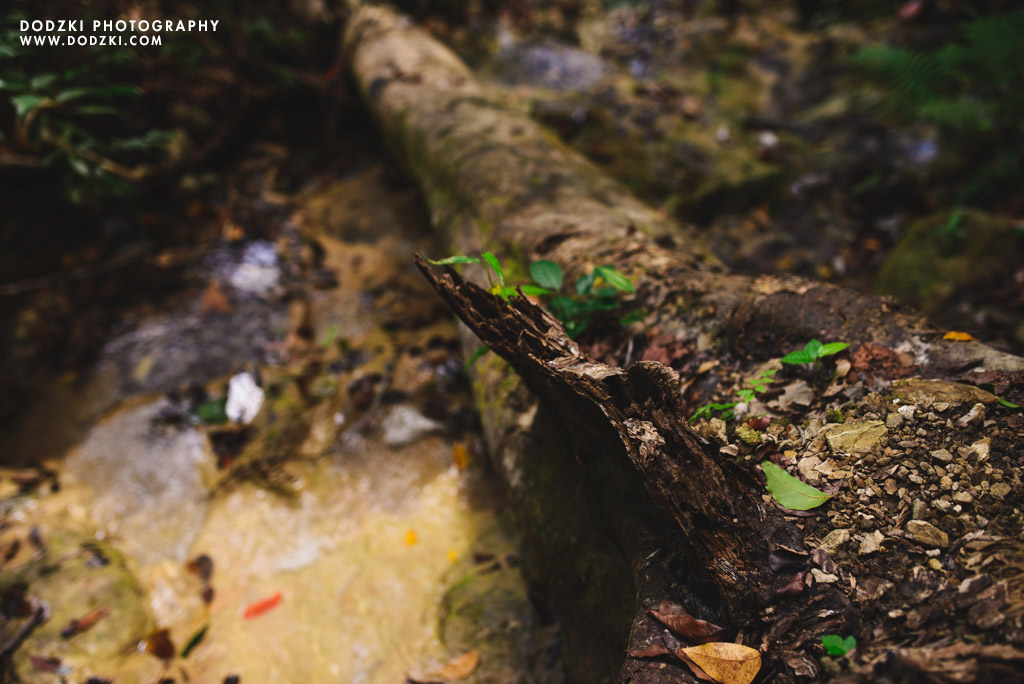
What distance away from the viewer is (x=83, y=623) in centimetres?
202

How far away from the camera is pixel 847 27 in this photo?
4.51 meters

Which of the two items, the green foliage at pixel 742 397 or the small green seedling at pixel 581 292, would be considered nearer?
the green foliage at pixel 742 397

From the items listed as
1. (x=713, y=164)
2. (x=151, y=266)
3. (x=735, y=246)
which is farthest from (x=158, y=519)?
(x=713, y=164)

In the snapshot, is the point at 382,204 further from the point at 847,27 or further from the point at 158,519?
the point at 847,27

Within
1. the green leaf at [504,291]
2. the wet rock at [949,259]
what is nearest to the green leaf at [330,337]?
the green leaf at [504,291]

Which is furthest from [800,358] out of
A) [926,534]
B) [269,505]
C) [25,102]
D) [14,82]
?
[14,82]

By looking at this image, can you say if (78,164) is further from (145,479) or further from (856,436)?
(856,436)

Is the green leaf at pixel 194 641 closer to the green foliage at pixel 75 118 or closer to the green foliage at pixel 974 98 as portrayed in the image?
the green foliage at pixel 75 118

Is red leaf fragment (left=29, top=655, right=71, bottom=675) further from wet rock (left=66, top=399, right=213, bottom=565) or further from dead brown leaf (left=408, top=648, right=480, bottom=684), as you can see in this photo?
dead brown leaf (left=408, top=648, right=480, bottom=684)

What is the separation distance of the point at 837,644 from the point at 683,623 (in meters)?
0.31

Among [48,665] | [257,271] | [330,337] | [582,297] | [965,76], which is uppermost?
[965,76]

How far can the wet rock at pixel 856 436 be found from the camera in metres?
1.15

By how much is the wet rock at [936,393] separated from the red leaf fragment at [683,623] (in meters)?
0.77

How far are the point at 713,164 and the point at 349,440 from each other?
11.8 feet
